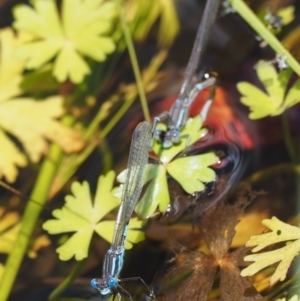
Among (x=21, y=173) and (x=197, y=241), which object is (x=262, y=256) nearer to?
(x=197, y=241)

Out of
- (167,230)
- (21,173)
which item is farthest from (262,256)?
(21,173)

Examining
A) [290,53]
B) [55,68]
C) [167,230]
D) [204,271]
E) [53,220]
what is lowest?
[204,271]

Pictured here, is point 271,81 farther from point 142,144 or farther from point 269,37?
point 142,144

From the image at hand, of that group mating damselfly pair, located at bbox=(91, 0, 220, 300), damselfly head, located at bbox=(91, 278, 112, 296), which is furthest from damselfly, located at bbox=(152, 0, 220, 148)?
damselfly head, located at bbox=(91, 278, 112, 296)

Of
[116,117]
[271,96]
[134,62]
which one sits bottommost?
[271,96]

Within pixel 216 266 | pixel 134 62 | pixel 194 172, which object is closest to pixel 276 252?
pixel 216 266

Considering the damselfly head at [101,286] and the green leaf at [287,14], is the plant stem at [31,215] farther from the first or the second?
the green leaf at [287,14]
